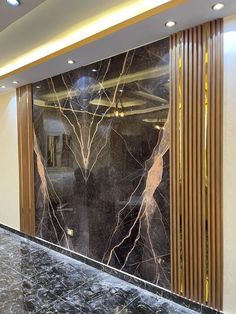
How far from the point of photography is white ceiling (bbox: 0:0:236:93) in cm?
199

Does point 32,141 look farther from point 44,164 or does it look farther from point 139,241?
point 139,241

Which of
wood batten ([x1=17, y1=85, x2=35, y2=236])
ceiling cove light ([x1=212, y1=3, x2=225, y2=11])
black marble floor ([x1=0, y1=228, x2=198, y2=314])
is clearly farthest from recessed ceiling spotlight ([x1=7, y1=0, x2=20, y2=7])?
black marble floor ([x1=0, y1=228, x2=198, y2=314])

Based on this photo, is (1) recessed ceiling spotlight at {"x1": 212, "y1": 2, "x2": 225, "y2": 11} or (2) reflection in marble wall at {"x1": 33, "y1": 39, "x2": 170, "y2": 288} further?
(2) reflection in marble wall at {"x1": 33, "y1": 39, "x2": 170, "y2": 288}

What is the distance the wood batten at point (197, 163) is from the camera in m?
2.21

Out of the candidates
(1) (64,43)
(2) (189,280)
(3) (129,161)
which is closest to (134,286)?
(2) (189,280)

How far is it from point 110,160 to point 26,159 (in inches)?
73.4

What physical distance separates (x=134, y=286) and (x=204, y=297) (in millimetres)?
811

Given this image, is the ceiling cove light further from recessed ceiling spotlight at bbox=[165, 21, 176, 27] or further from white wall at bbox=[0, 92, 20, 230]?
white wall at bbox=[0, 92, 20, 230]

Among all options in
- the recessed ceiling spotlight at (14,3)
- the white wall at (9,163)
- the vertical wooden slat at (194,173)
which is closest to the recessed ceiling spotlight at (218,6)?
the vertical wooden slat at (194,173)

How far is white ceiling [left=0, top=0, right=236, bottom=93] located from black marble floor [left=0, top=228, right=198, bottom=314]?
Answer: 2.55 metres

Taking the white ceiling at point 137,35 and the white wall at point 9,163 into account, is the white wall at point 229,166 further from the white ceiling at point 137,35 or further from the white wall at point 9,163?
the white wall at point 9,163

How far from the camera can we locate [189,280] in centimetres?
238

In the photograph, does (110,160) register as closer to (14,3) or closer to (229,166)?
(229,166)

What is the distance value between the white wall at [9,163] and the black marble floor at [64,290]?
1.18 metres
